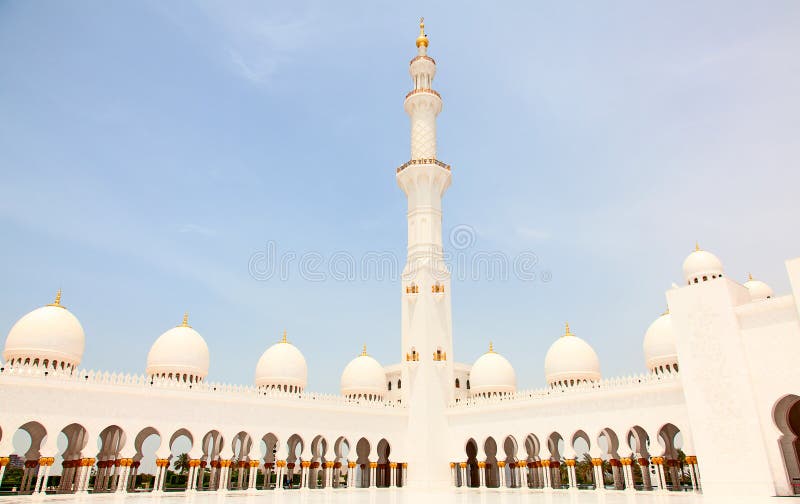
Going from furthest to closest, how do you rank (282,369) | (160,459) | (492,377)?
(492,377) → (282,369) → (160,459)

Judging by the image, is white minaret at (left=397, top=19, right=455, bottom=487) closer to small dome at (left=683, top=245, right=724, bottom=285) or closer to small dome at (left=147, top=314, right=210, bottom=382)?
small dome at (left=147, top=314, right=210, bottom=382)

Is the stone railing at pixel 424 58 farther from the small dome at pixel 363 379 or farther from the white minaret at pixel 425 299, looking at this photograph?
the small dome at pixel 363 379

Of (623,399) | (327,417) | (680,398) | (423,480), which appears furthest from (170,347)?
(680,398)

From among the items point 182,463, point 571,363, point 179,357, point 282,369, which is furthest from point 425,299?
point 182,463

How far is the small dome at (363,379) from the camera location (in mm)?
28312

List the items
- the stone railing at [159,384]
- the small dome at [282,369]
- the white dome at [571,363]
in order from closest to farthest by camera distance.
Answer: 1. the stone railing at [159,384]
2. the white dome at [571,363]
3. the small dome at [282,369]

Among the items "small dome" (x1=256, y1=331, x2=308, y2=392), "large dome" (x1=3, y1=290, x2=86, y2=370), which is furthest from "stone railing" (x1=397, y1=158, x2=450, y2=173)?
A: "large dome" (x1=3, y1=290, x2=86, y2=370)

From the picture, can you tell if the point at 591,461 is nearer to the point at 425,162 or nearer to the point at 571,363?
the point at 571,363

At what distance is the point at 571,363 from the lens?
2470 cm

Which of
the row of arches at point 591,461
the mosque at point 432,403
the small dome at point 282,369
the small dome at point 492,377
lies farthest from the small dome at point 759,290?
the small dome at point 282,369

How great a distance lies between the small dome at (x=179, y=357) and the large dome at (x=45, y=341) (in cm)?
279

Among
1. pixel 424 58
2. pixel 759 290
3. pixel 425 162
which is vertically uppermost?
pixel 424 58

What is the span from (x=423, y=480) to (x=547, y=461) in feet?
18.5

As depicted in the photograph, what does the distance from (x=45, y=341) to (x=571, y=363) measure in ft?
71.0
